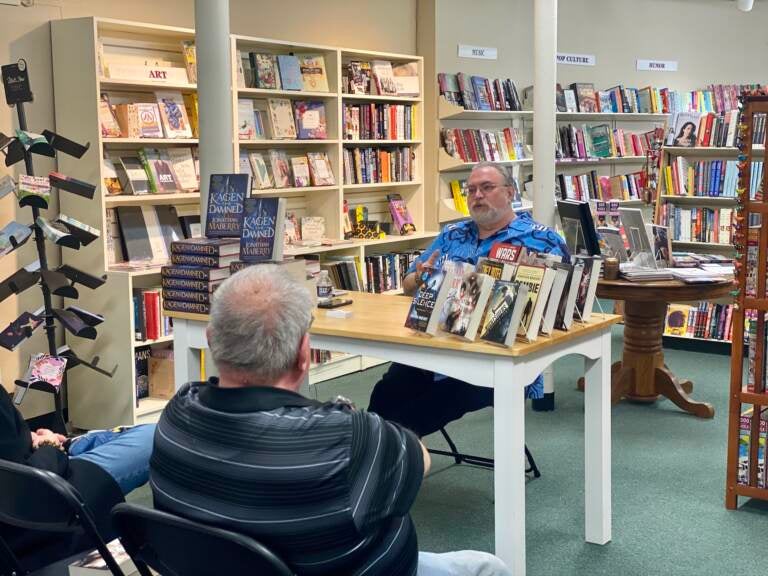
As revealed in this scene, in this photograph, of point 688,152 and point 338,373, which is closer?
point 338,373

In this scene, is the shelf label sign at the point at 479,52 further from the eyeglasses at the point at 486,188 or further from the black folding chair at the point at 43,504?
the black folding chair at the point at 43,504

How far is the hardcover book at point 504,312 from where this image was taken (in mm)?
3004

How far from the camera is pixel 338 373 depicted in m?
6.49

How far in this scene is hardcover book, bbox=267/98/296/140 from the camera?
6.12 m

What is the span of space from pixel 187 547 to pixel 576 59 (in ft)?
26.4

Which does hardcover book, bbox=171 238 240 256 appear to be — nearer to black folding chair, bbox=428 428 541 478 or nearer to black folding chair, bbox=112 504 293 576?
black folding chair, bbox=428 428 541 478

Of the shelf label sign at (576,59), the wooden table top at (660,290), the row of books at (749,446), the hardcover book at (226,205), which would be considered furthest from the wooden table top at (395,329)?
the shelf label sign at (576,59)

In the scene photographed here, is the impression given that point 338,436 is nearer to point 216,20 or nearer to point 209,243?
point 209,243

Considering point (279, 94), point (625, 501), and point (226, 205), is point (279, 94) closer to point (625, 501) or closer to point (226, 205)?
point (226, 205)

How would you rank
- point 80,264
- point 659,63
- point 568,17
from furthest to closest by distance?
point 659,63
point 568,17
point 80,264

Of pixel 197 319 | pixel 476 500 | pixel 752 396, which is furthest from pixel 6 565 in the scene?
pixel 752 396

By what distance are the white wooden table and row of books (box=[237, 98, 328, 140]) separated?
236 centimetres

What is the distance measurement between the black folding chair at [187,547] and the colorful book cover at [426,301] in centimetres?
138

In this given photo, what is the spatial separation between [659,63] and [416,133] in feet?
13.1
